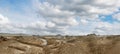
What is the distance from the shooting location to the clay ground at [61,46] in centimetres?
2848

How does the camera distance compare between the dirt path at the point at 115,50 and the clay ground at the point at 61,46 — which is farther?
the clay ground at the point at 61,46

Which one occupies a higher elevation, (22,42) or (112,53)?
(22,42)

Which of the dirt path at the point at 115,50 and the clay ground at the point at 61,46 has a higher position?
the clay ground at the point at 61,46

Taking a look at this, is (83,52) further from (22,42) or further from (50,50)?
(22,42)

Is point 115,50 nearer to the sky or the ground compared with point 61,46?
nearer to the ground

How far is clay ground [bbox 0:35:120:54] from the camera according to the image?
2848cm

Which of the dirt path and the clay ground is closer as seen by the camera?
the dirt path

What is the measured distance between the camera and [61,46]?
29.5 m

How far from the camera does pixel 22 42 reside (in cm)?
3042

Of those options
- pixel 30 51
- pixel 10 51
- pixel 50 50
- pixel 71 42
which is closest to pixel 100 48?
pixel 71 42

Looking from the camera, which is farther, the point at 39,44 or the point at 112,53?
the point at 39,44

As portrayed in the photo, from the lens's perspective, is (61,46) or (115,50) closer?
(115,50)

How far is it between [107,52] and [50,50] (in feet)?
21.4

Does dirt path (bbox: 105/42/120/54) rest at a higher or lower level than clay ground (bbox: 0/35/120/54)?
lower
